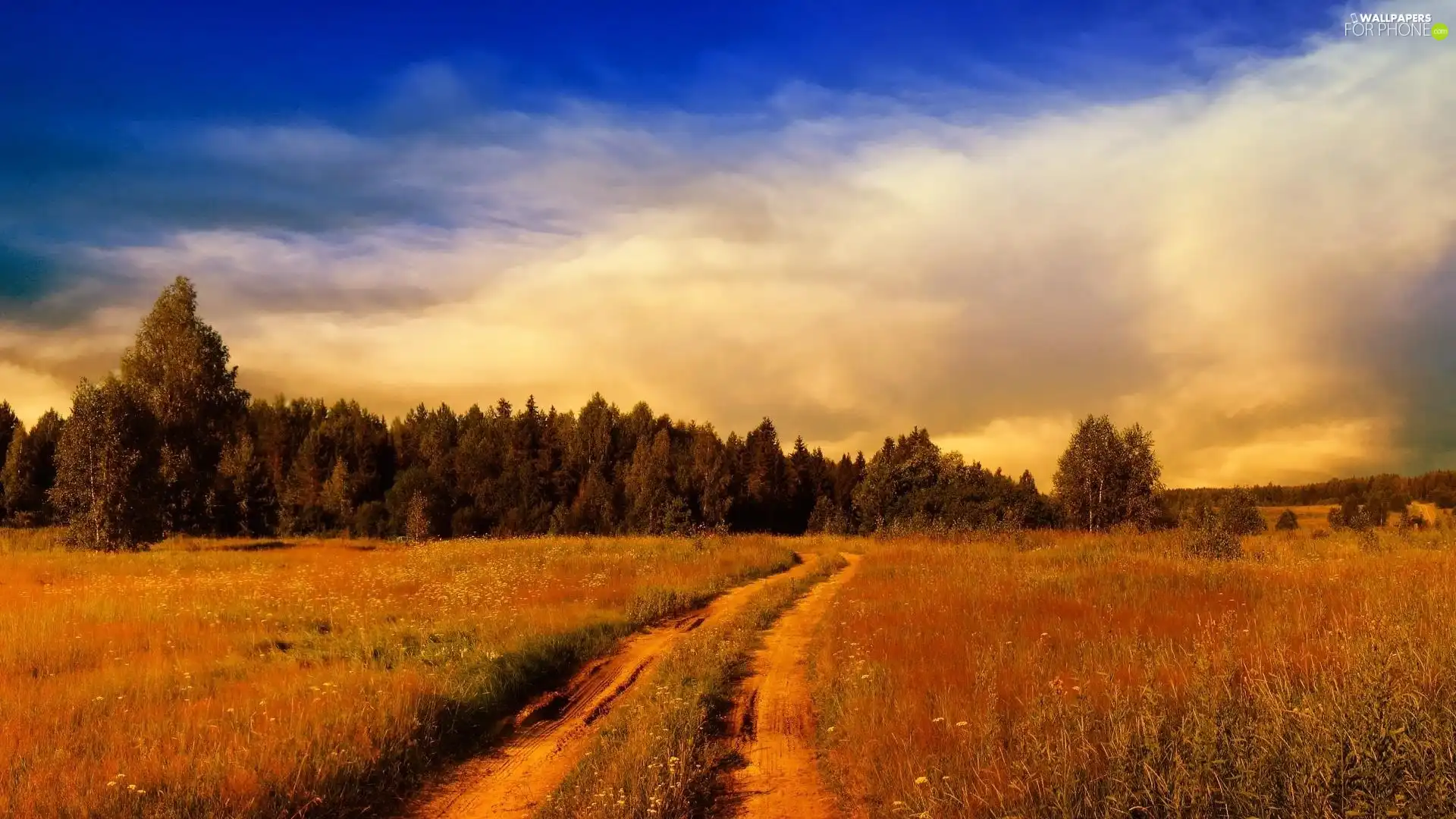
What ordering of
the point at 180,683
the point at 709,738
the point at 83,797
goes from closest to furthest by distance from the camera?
1. the point at 83,797
2. the point at 709,738
3. the point at 180,683

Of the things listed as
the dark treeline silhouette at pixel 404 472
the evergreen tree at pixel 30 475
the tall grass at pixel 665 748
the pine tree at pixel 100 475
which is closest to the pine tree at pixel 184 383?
the dark treeline silhouette at pixel 404 472

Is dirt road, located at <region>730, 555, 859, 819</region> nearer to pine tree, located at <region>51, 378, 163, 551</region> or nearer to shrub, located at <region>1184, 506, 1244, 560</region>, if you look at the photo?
shrub, located at <region>1184, 506, 1244, 560</region>

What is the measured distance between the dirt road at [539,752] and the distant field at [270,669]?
19.0 inches

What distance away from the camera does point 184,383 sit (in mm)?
50500

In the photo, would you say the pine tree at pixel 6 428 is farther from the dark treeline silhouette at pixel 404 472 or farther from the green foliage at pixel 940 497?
the green foliage at pixel 940 497

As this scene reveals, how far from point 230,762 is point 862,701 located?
6.26 metres

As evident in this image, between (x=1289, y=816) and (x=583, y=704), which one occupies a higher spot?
(x=1289, y=816)

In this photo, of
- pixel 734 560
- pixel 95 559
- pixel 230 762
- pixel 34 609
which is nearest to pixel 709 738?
pixel 230 762

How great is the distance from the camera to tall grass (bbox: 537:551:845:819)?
20.2ft

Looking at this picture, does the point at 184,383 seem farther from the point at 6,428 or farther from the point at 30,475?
the point at 6,428

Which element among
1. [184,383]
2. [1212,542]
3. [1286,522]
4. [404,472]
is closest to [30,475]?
[184,383]

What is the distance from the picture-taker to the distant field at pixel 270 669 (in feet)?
22.1

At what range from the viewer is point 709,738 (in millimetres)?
8195

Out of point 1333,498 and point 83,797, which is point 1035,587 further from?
point 1333,498
